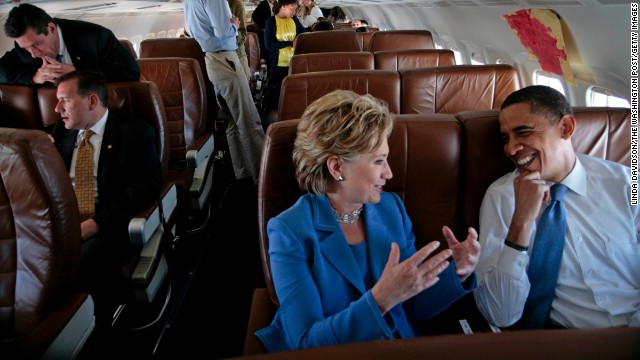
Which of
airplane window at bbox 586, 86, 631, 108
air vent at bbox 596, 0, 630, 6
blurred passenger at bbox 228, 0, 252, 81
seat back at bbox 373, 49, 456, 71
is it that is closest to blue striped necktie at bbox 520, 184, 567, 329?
air vent at bbox 596, 0, 630, 6

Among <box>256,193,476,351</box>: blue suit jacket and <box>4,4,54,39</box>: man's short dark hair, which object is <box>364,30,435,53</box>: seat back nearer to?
<box>4,4,54,39</box>: man's short dark hair

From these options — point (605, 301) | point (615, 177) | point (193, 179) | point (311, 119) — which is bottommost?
point (193, 179)

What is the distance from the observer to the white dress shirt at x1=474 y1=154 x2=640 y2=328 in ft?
4.94

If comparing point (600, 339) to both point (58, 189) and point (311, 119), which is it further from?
point (58, 189)

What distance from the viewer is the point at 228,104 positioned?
171 inches

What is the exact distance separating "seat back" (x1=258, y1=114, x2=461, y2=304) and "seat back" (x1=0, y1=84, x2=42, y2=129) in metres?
1.95

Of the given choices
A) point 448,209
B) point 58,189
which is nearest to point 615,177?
point 448,209

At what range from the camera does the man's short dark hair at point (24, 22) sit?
262 centimetres

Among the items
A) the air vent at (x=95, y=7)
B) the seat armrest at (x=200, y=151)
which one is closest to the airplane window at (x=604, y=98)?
the seat armrest at (x=200, y=151)

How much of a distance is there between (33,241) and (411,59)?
3.41 m

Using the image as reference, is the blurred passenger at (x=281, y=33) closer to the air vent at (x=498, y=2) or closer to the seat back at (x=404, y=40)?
the seat back at (x=404, y=40)

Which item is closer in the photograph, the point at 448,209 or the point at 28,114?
the point at 448,209

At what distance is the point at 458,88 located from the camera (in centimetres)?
297

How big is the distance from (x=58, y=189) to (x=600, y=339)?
5.63 feet
